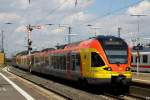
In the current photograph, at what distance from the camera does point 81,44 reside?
97.0 feet

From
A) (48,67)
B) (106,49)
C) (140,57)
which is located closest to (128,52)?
(106,49)

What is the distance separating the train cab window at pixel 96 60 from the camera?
25303mm

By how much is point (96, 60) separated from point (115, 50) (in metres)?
1.17

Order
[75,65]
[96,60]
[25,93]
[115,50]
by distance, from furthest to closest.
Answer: [75,65] → [25,93] → [115,50] → [96,60]

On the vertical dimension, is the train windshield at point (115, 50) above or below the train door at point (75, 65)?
above

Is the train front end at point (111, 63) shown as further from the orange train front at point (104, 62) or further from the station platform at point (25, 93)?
the station platform at point (25, 93)

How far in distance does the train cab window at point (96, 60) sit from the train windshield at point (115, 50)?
0.45 m

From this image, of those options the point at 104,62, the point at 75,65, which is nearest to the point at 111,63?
the point at 104,62

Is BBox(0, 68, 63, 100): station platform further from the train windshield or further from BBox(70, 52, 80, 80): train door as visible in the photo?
the train windshield

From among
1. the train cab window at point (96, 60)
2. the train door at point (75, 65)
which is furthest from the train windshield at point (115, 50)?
the train door at point (75, 65)

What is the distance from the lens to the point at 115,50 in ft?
84.7

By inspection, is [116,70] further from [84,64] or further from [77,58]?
[77,58]

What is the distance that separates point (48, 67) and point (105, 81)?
2065 centimetres

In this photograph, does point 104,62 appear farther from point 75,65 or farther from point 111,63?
point 75,65
